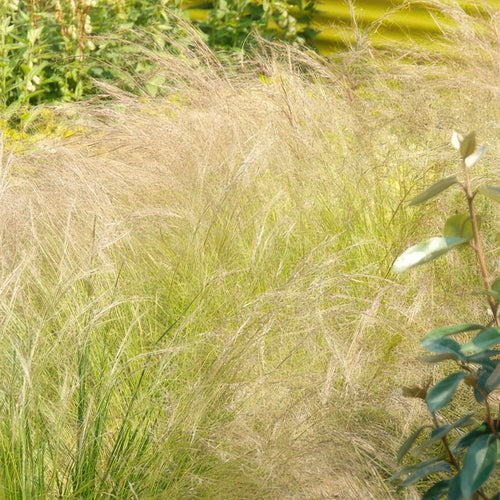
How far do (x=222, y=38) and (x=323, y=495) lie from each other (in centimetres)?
444

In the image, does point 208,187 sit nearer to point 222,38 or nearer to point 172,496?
point 172,496

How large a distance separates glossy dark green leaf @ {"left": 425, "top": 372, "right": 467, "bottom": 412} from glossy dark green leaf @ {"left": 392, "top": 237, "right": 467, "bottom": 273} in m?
0.16

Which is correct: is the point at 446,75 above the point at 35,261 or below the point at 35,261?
above

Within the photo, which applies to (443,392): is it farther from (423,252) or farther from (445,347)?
(423,252)

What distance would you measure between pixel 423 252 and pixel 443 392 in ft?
0.62

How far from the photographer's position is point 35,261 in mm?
2266

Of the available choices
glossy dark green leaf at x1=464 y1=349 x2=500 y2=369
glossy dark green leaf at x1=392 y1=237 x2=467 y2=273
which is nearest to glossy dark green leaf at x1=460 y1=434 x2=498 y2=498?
glossy dark green leaf at x1=464 y1=349 x2=500 y2=369

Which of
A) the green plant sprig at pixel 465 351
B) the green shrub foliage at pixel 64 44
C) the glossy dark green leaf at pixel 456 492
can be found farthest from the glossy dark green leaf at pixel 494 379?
the green shrub foliage at pixel 64 44

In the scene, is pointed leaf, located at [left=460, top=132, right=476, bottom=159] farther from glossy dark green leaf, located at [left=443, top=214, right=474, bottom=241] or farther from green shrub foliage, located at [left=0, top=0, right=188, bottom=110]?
green shrub foliage, located at [left=0, top=0, right=188, bottom=110]

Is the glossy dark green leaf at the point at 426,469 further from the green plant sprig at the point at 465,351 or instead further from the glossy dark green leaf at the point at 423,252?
the glossy dark green leaf at the point at 423,252

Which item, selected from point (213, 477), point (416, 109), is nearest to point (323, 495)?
point (213, 477)

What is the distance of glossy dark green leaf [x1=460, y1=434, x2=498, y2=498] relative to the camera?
1046mm

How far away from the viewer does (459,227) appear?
4.03 feet

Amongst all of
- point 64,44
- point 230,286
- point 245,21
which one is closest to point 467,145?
point 230,286
